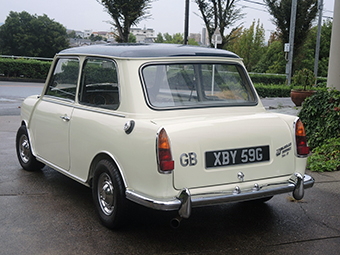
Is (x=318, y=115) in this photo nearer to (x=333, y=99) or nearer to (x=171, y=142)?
(x=333, y=99)

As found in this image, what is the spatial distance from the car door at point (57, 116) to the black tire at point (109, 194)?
73cm

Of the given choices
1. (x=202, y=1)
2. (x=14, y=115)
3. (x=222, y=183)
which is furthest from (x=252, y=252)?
(x=202, y=1)

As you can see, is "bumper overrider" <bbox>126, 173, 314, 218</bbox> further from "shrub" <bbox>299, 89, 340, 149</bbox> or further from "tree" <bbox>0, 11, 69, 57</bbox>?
"tree" <bbox>0, 11, 69, 57</bbox>

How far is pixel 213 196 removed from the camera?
362 centimetres

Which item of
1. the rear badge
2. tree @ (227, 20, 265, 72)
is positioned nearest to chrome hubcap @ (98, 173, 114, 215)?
the rear badge

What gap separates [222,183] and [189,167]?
14.5 inches

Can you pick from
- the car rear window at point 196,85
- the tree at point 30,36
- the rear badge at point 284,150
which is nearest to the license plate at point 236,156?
the rear badge at point 284,150

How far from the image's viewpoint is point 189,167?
3.58m

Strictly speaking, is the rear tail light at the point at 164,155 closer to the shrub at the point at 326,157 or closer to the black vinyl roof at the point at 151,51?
the black vinyl roof at the point at 151,51

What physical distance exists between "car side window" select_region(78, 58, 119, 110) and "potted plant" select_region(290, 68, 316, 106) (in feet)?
40.6

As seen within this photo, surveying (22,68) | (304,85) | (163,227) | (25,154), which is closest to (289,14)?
(304,85)

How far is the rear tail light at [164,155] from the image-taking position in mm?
3492

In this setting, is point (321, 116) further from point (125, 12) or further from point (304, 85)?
point (125, 12)

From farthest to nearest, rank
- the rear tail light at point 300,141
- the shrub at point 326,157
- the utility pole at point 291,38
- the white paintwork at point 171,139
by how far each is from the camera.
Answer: the utility pole at point 291,38
the shrub at point 326,157
the rear tail light at point 300,141
the white paintwork at point 171,139
